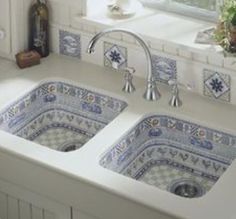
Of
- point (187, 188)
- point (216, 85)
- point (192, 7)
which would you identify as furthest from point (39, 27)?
point (187, 188)

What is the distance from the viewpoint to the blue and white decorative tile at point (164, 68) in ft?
9.02

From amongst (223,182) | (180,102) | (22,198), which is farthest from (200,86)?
(22,198)

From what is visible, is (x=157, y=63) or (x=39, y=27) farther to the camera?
(x=39, y=27)

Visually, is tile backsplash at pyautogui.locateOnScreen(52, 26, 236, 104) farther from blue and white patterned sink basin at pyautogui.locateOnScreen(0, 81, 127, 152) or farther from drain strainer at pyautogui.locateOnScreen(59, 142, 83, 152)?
drain strainer at pyautogui.locateOnScreen(59, 142, 83, 152)

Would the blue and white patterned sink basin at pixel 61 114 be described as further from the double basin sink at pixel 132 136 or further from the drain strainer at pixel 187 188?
the drain strainer at pixel 187 188

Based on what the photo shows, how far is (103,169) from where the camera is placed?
233 centimetres

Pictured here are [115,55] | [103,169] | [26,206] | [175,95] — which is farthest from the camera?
[115,55]

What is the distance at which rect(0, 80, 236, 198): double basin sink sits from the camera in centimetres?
257

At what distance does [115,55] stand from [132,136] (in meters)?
0.42

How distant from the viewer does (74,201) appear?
7.76 feet

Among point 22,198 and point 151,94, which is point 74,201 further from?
point 151,94

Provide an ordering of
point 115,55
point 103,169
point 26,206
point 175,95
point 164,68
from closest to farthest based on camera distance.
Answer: point 103,169 < point 26,206 < point 175,95 < point 164,68 < point 115,55

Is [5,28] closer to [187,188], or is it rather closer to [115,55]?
[115,55]

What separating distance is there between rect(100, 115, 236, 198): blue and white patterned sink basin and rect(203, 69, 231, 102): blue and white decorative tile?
0.17 metres
